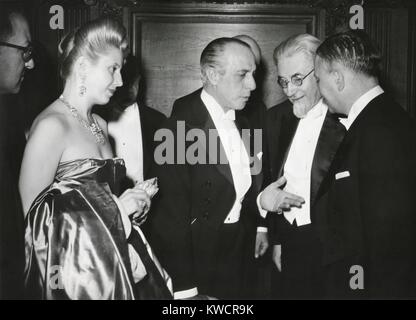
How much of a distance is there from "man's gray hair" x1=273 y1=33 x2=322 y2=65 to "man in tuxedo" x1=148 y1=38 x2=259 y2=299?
15 cm

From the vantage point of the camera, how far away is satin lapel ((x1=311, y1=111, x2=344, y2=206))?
6.55ft

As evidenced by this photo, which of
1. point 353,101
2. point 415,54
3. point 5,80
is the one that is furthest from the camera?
point 415,54

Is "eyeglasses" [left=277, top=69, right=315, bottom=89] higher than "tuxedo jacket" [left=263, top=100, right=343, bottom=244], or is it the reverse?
"eyeglasses" [left=277, top=69, right=315, bottom=89]

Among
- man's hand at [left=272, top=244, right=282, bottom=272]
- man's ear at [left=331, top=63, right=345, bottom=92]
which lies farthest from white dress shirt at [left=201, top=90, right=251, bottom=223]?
man's ear at [left=331, top=63, right=345, bottom=92]

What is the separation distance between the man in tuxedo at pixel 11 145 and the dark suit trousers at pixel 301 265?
3.60 feet

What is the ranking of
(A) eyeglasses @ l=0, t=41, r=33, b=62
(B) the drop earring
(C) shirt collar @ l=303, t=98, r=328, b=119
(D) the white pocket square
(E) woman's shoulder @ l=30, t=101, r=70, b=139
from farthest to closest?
(C) shirt collar @ l=303, t=98, r=328, b=119
(A) eyeglasses @ l=0, t=41, r=33, b=62
(D) the white pocket square
(B) the drop earring
(E) woman's shoulder @ l=30, t=101, r=70, b=139

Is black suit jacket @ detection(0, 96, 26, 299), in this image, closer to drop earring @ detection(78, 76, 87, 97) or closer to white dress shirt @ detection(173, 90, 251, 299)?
drop earring @ detection(78, 76, 87, 97)

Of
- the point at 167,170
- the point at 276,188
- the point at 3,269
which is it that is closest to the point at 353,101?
the point at 276,188

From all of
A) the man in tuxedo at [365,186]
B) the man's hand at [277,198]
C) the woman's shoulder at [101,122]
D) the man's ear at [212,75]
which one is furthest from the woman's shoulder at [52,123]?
the man in tuxedo at [365,186]

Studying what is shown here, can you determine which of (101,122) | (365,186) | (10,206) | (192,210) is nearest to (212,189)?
(192,210)

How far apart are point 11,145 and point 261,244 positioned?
1.13 m

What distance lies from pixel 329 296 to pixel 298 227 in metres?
0.31

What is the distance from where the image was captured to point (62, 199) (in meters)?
1.63
